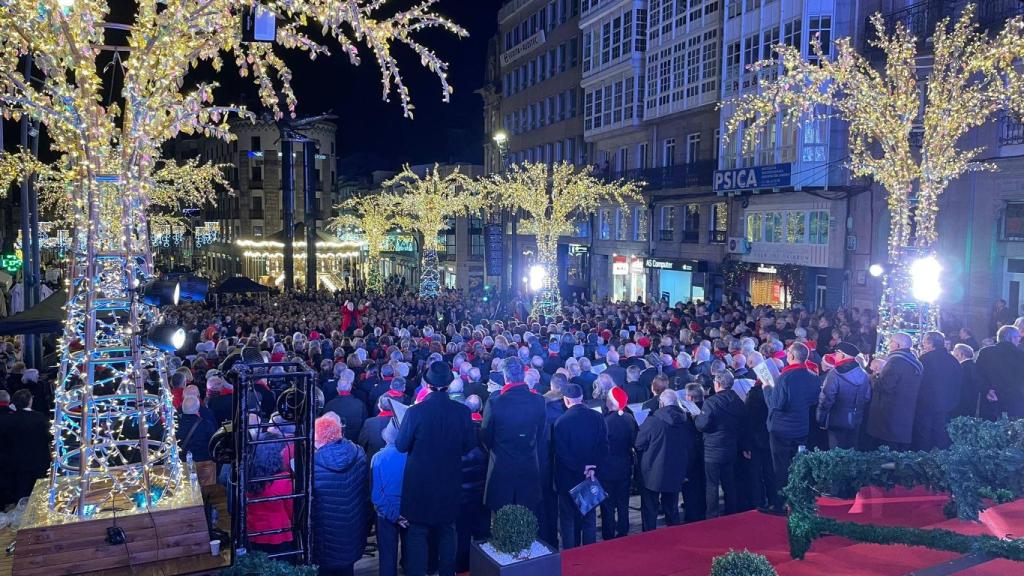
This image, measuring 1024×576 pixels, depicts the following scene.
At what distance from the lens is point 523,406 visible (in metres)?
6.79

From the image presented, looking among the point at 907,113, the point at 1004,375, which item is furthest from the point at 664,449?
the point at 907,113

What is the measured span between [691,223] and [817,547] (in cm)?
2708

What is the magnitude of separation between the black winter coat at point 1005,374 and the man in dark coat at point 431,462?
690 centimetres

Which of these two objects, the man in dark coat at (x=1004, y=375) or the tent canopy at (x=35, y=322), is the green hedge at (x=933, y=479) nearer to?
the man in dark coat at (x=1004, y=375)

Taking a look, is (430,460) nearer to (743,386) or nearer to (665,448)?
(665,448)

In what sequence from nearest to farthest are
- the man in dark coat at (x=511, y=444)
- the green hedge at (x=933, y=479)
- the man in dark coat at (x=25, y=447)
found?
the green hedge at (x=933, y=479) → the man in dark coat at (x=511, y=444) → the man in dark coat at (x=25, y=447)

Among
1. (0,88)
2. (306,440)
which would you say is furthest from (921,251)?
(0,88)

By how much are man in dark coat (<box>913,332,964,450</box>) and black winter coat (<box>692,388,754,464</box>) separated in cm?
212

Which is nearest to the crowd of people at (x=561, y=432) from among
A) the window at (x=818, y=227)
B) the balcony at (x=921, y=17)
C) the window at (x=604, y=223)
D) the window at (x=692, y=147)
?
the balcony at (x=921, y=17)

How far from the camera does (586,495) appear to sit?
23.6 ft

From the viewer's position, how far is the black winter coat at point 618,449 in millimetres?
7672

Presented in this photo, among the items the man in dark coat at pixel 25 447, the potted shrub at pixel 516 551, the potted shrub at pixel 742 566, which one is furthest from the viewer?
the man in dark coat at pixel 25 447

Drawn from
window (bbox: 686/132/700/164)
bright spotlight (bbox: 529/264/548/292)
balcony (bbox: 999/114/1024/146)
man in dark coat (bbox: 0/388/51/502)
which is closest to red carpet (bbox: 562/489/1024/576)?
man in dark coat (bbox: 0/388/51/502)

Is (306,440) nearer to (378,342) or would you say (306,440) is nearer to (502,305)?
(378,342)
